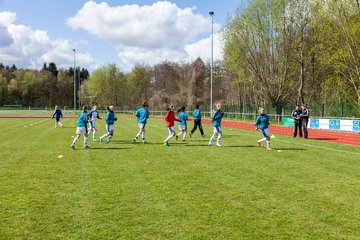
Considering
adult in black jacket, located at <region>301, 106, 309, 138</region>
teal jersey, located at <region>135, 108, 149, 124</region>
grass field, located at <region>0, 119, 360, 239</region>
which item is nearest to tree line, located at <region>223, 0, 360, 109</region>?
adult in black jacket, located at <region>301, 106, 309, 138</region>

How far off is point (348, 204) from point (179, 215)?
332cm

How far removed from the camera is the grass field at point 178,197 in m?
5.40

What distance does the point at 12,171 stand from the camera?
32.6 feet

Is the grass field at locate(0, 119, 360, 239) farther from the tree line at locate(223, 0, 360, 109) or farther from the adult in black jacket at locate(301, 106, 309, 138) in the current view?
the tree line at locate(223, 0, 360, 109)

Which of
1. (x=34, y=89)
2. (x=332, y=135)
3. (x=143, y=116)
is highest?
(x=34, y=89)

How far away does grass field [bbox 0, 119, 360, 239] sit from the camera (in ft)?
17.7

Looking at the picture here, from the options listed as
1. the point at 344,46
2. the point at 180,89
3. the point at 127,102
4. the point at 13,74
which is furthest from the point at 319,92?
the point at 13,74

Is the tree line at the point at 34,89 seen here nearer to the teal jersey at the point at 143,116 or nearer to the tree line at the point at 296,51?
the tree line at the point at 296,51

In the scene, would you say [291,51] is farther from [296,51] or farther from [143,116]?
[143,116]

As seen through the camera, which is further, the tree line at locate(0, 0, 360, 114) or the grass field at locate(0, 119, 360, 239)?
the tree line at locate(0, 0, 360, 114)

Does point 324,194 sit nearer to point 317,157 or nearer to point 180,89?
point 317,157

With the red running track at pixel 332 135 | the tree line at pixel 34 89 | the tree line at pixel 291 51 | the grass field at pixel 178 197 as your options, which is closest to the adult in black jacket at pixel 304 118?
the red running track at pixel 332 135

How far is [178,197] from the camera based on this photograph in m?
7.21

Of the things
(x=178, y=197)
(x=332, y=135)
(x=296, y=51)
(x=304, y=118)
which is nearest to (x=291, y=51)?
(x=296, y=51)
